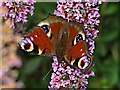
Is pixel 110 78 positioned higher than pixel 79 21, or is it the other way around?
pixel 79 21

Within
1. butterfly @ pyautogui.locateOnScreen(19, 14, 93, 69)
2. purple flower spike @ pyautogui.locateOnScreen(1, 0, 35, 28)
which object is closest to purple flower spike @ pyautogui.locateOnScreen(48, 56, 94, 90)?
butterfly @ pyautogui.locateOnScreen(19, 14, 93, 69)

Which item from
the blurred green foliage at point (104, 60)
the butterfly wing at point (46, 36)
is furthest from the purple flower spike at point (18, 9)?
the blurred green foliage at point (104, 60)

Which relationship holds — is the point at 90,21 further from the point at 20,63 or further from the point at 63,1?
the point at 20,63

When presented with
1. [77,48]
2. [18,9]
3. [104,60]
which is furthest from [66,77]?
[104,60]

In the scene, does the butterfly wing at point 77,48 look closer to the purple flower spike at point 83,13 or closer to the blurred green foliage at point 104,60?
the purple flower spike at point 83,13

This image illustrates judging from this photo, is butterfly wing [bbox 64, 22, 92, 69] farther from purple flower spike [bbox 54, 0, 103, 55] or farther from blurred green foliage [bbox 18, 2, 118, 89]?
blurred green foliage [bbox 18, 2, 118, 89]

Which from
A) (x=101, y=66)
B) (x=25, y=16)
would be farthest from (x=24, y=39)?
(x=101, y=66)

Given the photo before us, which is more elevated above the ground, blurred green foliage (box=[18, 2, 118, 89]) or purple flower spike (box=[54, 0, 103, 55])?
purple flower spike (box=[54, 0, 103, 55])
